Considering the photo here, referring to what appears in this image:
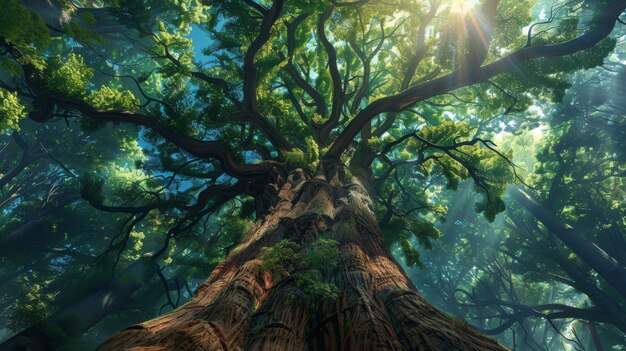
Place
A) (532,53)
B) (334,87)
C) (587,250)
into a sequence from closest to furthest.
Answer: (532,53), (334,87), (587,250)

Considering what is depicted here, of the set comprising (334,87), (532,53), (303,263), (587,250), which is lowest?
(303,263)

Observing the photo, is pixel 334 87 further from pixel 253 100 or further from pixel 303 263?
pixel 303 263

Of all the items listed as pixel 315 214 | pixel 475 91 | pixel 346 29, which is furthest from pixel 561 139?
pixel 315 214

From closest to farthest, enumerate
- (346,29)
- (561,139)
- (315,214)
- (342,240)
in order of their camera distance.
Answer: (342,240) → (315,214) → (346,29) → (561,139)

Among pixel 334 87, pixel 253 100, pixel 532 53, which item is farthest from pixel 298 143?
pixel 532 53

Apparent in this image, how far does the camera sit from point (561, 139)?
1633 cm

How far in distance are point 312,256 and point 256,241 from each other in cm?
113

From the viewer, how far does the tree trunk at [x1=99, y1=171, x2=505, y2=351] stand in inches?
62.8

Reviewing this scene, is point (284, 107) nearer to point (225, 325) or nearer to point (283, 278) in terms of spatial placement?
point (283, 278)

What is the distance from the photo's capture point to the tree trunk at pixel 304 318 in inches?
62.8

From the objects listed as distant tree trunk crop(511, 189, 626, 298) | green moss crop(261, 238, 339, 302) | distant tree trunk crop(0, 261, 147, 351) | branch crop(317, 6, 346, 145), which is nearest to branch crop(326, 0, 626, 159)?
branch crop(317, 6, 346, 145)

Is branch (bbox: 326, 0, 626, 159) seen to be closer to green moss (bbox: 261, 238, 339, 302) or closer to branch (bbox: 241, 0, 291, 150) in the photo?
branch (bbox: 241, 0, 291, 150)

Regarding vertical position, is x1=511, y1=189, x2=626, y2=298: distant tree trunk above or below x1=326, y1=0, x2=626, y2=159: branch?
above

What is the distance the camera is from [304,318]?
6.90 feet
